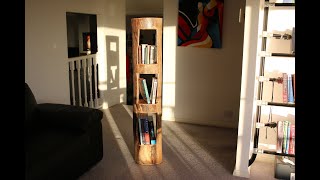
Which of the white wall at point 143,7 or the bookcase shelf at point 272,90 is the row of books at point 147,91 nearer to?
the bookcase shelf at point 272,90

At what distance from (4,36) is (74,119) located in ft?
8.71

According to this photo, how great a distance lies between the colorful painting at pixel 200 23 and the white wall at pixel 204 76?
83 mm

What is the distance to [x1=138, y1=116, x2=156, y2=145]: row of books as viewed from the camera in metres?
3.24

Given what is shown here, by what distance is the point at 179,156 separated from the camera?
3.53 m

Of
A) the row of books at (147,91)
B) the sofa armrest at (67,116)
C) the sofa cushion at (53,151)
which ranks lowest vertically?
the sofa cushion at (53,151)

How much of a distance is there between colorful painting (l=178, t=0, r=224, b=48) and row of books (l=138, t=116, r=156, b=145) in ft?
5.98

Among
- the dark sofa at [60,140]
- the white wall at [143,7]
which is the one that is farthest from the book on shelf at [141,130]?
the white wall at [143,7]

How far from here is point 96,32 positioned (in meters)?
5.09

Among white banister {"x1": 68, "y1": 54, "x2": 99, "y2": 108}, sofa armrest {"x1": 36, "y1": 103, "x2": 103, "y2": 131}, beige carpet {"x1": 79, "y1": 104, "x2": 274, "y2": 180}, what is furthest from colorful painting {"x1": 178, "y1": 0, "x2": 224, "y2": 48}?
sofa armrest {"x1": 36, "y1": 103, "x2": 103, "y2": 131}

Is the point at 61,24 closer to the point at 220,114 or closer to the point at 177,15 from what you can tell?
the point at 177,15

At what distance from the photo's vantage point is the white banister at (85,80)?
459 cm

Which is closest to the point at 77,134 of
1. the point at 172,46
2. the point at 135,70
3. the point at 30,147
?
the point at 30,147

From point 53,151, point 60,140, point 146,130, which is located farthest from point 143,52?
point 53,151

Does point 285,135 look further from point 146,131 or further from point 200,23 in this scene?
point 200,23
